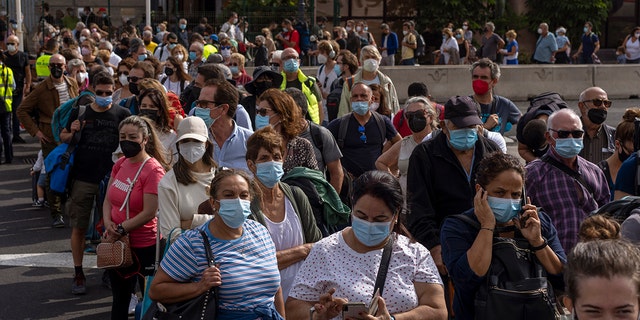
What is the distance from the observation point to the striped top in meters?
5.64

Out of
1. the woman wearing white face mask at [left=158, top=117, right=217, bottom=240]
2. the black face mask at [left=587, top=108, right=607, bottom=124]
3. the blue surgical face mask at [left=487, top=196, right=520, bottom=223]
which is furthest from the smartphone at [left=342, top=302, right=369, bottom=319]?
the black face mask at [left=587, top=108, right=607, bottom=124]

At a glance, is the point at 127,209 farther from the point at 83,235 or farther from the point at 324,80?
the point at 324,80

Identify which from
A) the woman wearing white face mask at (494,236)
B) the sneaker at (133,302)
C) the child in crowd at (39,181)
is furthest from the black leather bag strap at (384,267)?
the child in crowd at (39,181)

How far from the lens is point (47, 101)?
14.0m

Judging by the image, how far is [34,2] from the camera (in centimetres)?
4097

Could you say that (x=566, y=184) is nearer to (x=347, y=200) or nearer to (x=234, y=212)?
(x=234, y=212)

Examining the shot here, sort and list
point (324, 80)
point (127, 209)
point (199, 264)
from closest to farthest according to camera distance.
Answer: point (199, 264), point (127, 209), point (324, 80)

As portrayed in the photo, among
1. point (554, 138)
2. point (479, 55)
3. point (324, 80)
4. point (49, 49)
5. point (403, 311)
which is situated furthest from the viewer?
point (479, 55)

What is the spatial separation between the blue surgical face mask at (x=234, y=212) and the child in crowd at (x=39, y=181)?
7.88 m

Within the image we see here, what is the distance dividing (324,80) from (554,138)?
360 inches

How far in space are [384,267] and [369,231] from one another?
0.18 metres

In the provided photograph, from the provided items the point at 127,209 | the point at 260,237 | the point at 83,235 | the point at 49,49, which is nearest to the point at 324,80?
the point at 49,49

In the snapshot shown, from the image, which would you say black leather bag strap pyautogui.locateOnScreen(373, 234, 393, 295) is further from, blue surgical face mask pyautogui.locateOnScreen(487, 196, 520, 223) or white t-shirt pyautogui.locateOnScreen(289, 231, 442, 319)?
blue surgical face mask pyautogui.locateOnScreen(487, 196, 520, 223)

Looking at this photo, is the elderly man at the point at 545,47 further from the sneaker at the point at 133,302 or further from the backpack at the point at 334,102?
the sneaker at the point at 133,302
